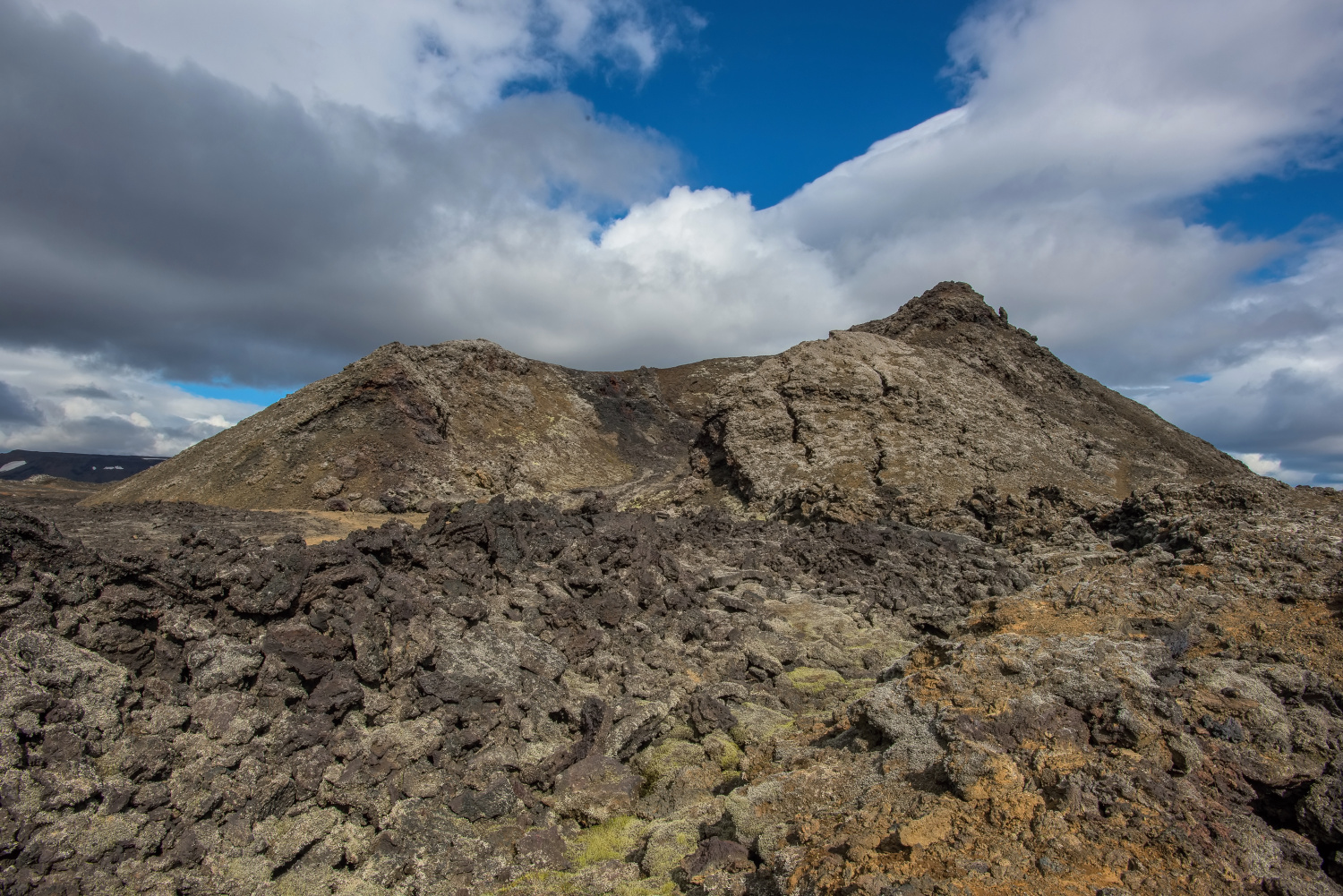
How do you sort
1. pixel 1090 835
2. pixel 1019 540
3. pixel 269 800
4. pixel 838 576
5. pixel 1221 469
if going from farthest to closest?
pixel 1221 469 < pixel 1019 540 < pixel 838 576 < pixel 269 800 < pixel 1090 835

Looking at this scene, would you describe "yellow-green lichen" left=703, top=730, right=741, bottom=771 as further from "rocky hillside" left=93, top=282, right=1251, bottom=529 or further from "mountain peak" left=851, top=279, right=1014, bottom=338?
"mountain peak" left=851, top=279, right=1014, bottom=338

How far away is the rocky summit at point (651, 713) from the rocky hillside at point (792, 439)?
5515 mm

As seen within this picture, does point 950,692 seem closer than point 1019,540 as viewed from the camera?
Yes

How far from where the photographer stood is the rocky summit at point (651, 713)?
139 inches

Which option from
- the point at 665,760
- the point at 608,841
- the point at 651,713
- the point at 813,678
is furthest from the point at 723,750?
the point at 813,678

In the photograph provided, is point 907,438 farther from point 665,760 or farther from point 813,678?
point 665,760

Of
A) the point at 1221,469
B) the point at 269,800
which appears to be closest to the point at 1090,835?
the point at 269,800

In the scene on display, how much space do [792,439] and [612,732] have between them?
13.8 m

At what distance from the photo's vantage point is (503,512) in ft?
31.6

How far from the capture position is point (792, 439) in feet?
62.1

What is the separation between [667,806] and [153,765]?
3782 millimetres

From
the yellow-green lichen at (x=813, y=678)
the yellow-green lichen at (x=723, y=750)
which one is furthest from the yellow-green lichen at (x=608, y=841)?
the yellow-green lichen at (x=813, y=678)

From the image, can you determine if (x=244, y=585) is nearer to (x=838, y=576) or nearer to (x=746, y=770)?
(x=746, y=770)

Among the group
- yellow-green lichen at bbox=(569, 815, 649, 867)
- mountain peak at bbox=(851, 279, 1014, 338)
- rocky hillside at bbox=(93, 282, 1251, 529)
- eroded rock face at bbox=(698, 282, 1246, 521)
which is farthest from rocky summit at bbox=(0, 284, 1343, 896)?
mountain peak at bbox=(851, 279, 1014, 338)
